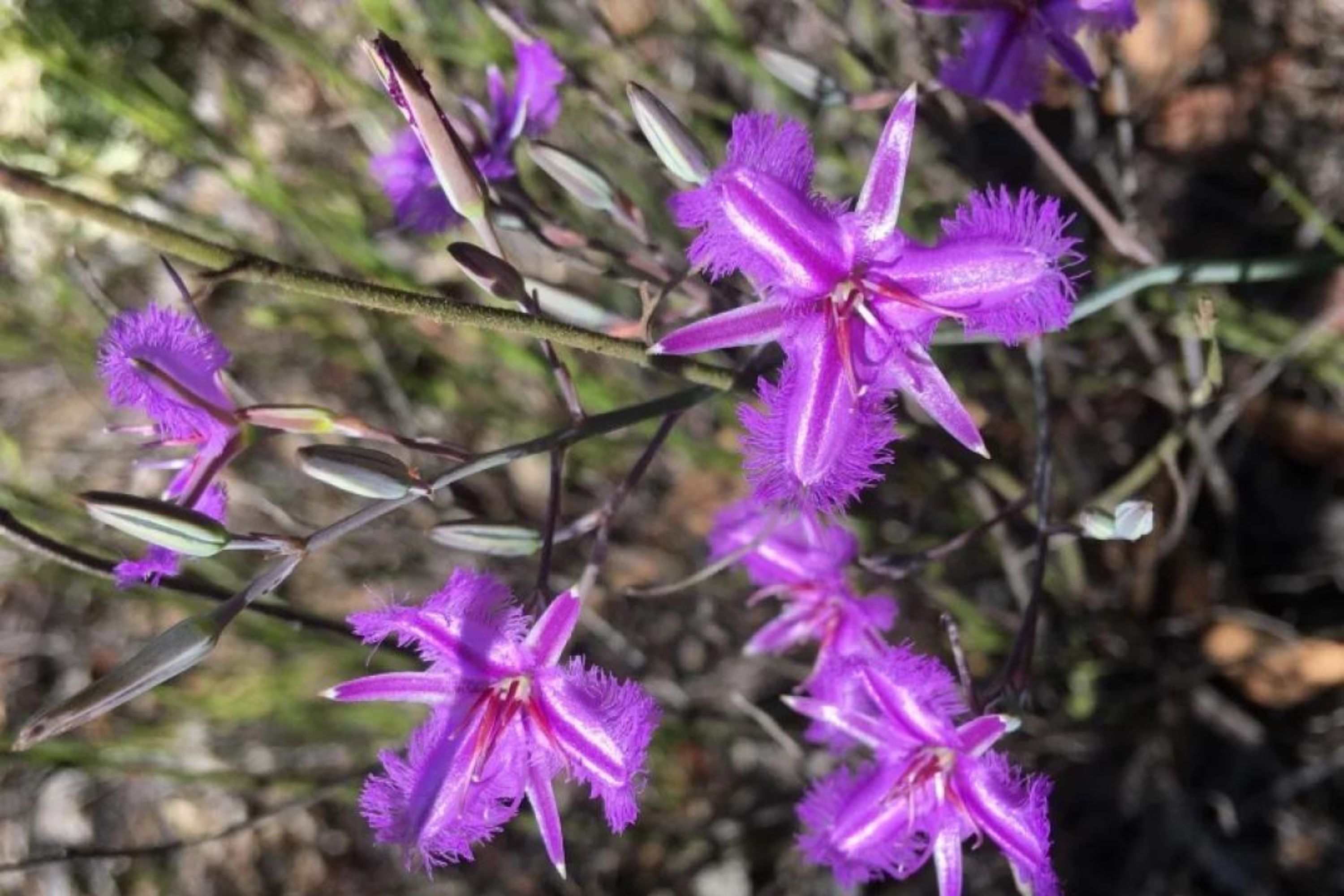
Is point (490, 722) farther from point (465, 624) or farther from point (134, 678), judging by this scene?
point (134, 678)

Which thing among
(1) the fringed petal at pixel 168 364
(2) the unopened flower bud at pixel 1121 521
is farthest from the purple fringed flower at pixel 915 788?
(1) the fringed petal at pixel 168 364

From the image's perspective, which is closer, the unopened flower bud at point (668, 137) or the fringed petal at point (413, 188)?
the unopened flower bud at point (668, 137)

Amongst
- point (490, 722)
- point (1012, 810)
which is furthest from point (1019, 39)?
point (490, 722)

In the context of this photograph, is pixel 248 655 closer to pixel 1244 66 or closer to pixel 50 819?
pixel 50 819

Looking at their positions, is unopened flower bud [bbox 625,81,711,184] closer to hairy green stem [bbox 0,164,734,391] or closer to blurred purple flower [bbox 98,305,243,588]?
hairy green stem [bbox 0,164,734,391]

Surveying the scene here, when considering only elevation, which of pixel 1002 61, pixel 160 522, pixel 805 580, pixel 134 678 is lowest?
pixel 805 580

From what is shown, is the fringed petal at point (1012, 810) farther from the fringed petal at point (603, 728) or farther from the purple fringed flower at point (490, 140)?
the purple fringed flower at point (490, 140)

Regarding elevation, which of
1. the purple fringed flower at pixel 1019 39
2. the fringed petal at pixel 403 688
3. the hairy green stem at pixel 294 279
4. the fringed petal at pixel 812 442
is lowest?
the fringed petal at pixel 403 688
